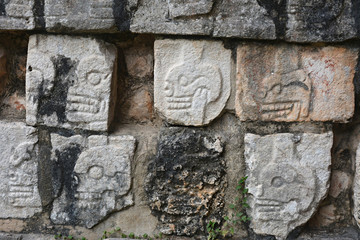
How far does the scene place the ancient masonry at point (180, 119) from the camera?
1.96 meters

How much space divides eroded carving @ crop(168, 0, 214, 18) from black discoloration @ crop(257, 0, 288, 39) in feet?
0.81

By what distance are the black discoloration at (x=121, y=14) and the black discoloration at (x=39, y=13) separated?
1.19 ft

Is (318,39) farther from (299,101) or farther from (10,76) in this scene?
(10,76)

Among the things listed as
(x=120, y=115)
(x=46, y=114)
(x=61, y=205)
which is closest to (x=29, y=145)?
(x=46, y=114)

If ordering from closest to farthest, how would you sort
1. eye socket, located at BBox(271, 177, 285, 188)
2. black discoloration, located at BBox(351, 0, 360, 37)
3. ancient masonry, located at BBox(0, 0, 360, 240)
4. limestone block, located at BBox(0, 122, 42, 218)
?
black discoloration, located at BBox(351, 0, 360, 37), ancient masonry, located at BBox(0, 0, 360, 240), eye socket, located at BBox(271, 177, 285, 188), limestone block, located at BBox(0, 122, 42, 218)

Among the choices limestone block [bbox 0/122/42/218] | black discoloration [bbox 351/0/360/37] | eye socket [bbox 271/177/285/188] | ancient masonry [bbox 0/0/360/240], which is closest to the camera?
black discoloration [bbox 351/0/360/37]

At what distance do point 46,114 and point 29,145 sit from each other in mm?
201

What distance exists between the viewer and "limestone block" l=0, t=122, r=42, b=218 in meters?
2.18

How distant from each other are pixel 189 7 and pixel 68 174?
1.10m

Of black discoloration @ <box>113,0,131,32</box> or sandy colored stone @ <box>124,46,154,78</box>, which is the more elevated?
black discoloration @ <box>113,0,131,32</box>

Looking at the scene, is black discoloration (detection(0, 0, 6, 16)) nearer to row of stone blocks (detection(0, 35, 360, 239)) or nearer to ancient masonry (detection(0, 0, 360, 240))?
ancient masonry (detection(0, 0, 360, 240))

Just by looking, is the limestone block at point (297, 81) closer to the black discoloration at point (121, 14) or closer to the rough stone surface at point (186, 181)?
the rough stone surface at point (186, 181)

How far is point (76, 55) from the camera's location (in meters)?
2.10

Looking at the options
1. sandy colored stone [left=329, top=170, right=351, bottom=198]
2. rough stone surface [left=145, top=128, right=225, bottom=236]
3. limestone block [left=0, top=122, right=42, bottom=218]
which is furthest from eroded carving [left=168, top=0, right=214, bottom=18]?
sandy colored stone [left=329, top=170, right=351, bottom=198]
